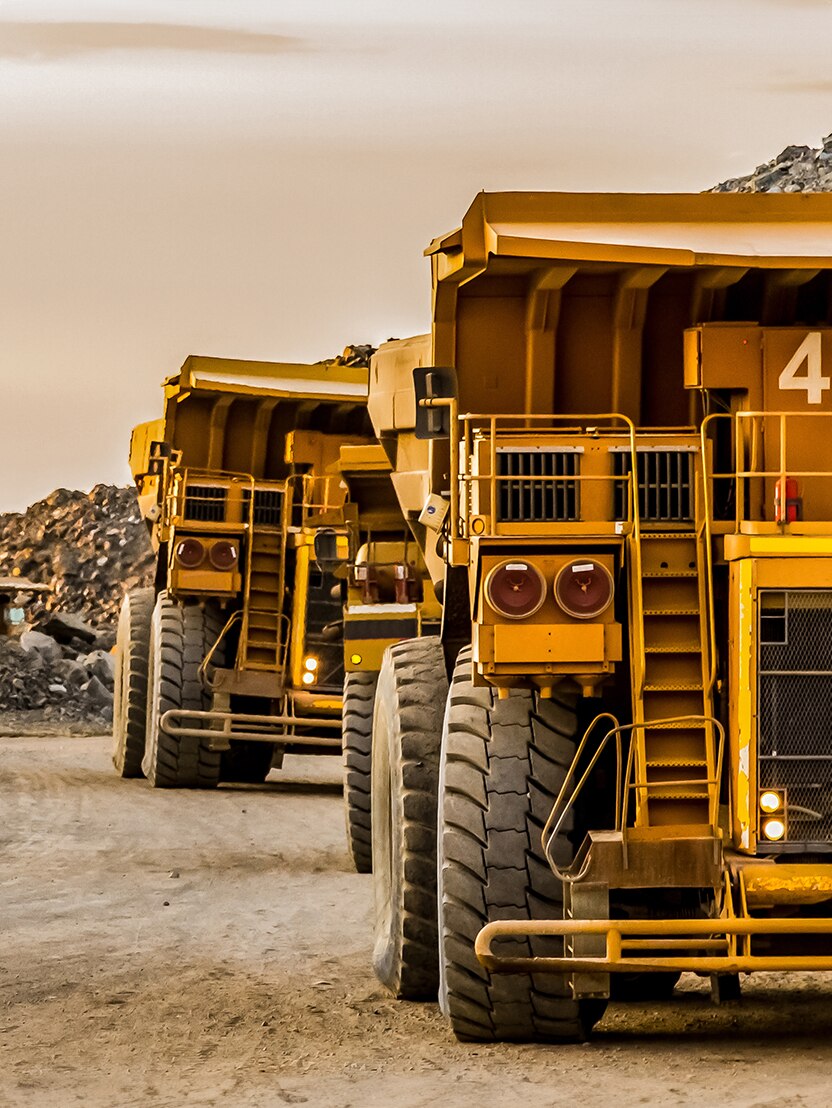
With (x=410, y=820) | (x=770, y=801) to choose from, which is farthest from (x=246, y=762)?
(x=770, y=801)

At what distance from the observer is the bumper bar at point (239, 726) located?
18125 mm

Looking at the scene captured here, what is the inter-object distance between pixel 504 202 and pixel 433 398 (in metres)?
0.80

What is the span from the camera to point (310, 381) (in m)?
19.3

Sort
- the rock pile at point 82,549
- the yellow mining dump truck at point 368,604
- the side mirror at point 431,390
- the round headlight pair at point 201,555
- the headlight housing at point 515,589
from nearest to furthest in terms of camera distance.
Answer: the headlight housing at point 515,589 → the side mirror at point 431,390 → the yellow mining dump truck at point 368,604 → the round headlight pair at point 201,555 → the rock pile at point 82,549

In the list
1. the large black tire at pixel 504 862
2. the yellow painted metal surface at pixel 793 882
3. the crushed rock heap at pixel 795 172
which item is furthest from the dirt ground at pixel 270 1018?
the crushed rock heap at pixel 795 172

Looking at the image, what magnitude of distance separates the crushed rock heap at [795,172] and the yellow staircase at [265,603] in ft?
65.1

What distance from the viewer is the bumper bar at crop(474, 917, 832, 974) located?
665cm

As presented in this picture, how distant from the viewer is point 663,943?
6.70 metres

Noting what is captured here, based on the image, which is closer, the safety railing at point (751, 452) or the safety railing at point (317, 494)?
the safety railing at point (751, 452)

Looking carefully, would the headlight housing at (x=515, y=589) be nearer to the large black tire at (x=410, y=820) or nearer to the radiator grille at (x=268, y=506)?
the large black tire at (x=410, y=820)

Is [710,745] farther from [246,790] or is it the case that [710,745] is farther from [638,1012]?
[246,790]

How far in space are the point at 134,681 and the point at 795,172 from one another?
22.2 metres

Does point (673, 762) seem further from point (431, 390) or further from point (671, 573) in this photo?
point (431, 390)

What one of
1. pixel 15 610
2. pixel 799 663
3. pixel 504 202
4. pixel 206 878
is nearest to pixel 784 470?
pixel 799 663
